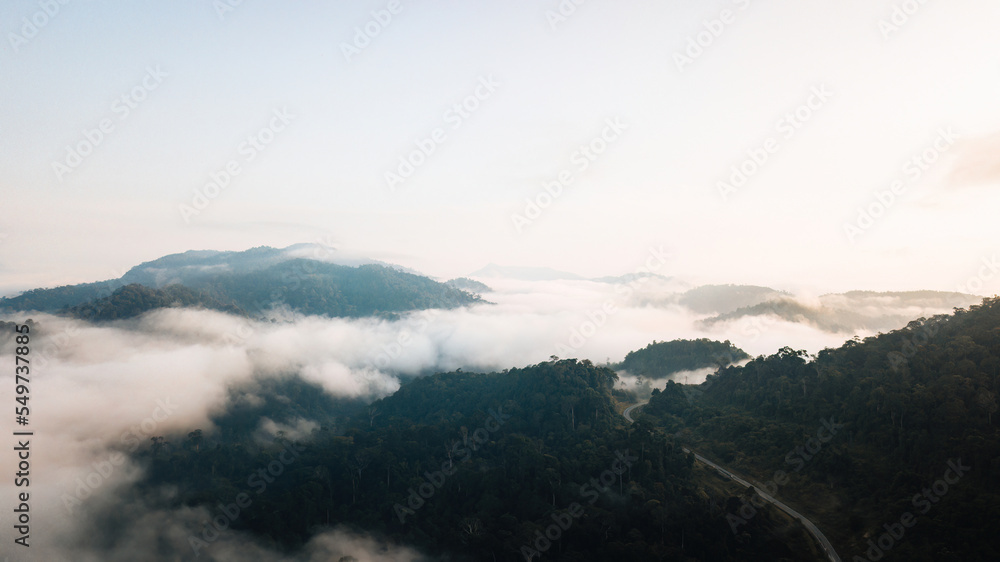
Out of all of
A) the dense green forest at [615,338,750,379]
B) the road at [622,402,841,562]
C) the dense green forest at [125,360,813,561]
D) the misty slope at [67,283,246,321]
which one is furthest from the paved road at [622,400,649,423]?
the misty slope at [67,283,246,321]

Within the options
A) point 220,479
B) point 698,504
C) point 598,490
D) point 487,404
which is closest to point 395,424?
point 487,404

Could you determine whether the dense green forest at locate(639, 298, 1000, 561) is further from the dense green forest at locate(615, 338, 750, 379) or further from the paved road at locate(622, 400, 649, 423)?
the dense green forest at locate(615, 338, 750, 379)

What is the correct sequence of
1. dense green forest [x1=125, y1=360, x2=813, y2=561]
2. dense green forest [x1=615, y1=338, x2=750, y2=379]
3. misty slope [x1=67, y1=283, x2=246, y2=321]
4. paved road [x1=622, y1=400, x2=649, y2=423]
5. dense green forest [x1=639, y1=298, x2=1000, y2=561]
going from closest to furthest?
dense green forest [x1=639, y1=298, x2=1000, y2=561], dense green forest [x1=125, y1=360, x2=813, y2=561], paved road [x1=622, y1=400, x2=649, y2=423], dense green forest [x1=615, y1=338, x2=750, y2=379], misty slope [x1=67, y1=283, x2=246, y2=321]

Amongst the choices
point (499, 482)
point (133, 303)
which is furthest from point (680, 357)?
point (133, 303)

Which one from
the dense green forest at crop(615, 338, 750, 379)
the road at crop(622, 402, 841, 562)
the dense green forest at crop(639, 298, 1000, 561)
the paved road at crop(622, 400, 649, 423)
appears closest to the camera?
the dense green forest at crop(639, 298, 1000, 561)

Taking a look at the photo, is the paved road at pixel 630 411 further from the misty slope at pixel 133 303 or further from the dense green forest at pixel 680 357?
the misty slope at pixel 133 303

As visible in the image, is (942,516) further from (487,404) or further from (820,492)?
(487,404)
